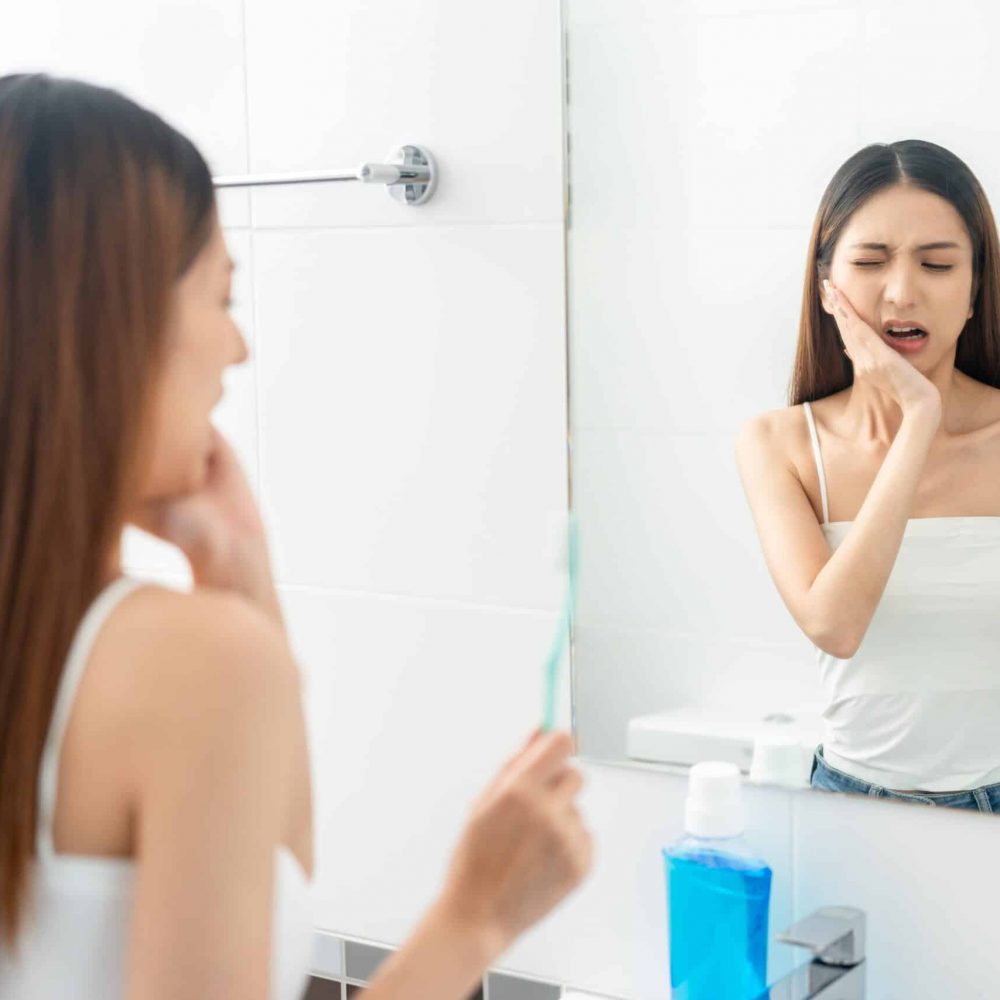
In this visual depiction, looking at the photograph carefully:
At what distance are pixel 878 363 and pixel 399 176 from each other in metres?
0.41

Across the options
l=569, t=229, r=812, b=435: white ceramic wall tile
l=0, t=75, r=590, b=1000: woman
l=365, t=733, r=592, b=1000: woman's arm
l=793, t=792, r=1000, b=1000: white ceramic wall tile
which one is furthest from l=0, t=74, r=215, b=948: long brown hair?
l=793, t=792, r=1000, b=1000: white ceramic wall tile

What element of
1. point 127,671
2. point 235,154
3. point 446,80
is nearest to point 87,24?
point 235,154

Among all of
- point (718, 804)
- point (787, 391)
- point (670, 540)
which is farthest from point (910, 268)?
point (718, 804)

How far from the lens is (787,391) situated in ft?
3.34

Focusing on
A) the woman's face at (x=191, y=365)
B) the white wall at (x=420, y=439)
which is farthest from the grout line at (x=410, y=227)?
the woman's face at (x=191, y=365)

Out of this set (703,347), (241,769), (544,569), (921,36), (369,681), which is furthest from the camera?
(369,681)

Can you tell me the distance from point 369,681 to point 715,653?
1.13 feet

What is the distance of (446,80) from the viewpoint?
3.82ft

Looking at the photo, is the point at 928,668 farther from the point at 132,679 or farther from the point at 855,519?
the point at 132,679

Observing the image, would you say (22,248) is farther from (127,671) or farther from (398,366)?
(398,366)

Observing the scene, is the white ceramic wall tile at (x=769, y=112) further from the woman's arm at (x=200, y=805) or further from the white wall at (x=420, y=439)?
the woman's arm at (x=200, y=805)

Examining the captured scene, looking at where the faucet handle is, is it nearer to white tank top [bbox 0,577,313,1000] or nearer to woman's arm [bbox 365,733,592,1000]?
woman's arm [bbox 365,733,592,1000]

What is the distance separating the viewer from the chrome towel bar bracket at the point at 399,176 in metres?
1.14

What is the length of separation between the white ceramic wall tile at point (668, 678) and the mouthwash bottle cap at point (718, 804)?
0.06 metres
